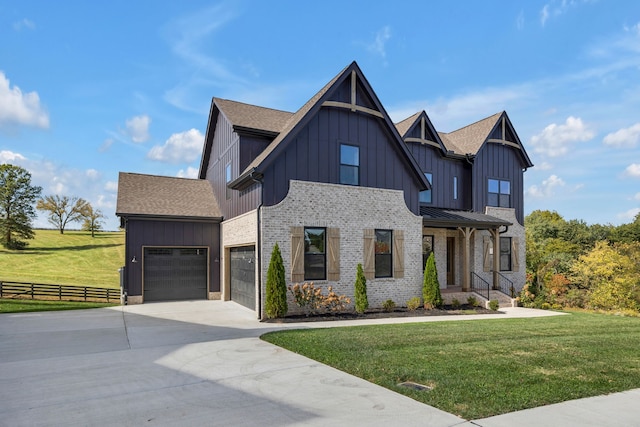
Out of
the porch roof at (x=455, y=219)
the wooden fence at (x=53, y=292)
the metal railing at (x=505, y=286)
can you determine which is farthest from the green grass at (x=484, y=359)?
the wooden fence at (x=53, y=292)

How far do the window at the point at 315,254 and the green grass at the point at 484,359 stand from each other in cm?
345

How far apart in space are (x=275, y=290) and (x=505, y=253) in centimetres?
1339

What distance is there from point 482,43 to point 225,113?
10.6m

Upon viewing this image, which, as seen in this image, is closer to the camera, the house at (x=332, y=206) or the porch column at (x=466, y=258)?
the house at (x=332, y=206)

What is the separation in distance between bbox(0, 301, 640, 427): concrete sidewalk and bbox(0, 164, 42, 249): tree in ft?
123

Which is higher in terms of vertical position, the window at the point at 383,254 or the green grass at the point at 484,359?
the window at the point at 383,254

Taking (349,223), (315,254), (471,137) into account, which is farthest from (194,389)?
(471,137)

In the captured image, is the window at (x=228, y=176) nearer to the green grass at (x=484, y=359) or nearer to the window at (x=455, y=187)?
the green grass at (x=484, y=359)

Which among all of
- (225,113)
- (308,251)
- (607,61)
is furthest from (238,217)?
(607,61)

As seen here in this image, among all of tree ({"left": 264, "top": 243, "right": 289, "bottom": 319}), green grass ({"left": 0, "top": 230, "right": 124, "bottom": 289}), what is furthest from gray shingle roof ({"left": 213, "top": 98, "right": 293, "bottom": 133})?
green grass ({"left": 0, "top": 230, "right": 124, "bottom": 289})

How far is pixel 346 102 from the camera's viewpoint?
15398 mm

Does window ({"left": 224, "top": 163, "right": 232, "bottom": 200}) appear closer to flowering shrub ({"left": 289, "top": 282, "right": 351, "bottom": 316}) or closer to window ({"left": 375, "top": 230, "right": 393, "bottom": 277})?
flowering shrub ({"left": 289, "top": 282, "right": 351, "bottom": 316})

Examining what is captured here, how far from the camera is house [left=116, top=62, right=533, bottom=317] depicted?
1436 centimetres

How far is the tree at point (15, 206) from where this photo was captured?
132 ft
